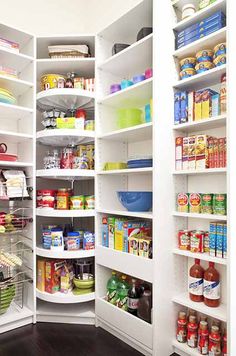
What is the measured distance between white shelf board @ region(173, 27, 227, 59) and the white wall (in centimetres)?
80

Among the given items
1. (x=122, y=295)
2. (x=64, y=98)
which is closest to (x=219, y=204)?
(x=122, y=295)

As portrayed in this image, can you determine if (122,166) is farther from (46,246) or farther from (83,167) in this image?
(46,246)

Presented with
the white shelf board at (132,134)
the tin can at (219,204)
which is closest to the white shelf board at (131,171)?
the white shelf board at (132,134)

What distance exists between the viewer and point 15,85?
208 cm

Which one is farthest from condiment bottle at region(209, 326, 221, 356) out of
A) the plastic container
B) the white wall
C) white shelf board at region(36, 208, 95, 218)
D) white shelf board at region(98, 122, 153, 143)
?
the white wall

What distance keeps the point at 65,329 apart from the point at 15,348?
1.17 feet

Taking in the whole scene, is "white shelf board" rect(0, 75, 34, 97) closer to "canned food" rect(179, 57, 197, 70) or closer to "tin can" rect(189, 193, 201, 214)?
"canned food" rect(179, 57, 197, 70)

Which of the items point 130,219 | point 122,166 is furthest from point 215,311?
point 122,166

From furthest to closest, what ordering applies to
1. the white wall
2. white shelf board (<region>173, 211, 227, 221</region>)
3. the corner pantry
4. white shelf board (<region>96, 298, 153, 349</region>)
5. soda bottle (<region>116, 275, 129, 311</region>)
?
the white wall < soda bottle (<region>116, 275, 129, 311</region>) < white shelf board (<region>96, 298, 153, 349</region>) < the corner pantry < white shelf board (<region>173, 211, 227, 221</region>)

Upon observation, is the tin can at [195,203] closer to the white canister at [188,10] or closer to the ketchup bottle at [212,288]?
the ketchup bottle at [212,288]

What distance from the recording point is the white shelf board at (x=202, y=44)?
1440 mm

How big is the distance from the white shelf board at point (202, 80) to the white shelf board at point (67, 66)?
0.77 metres

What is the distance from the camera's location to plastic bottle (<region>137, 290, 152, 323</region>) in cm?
170

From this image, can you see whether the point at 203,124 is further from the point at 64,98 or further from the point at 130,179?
the point at 64,98
